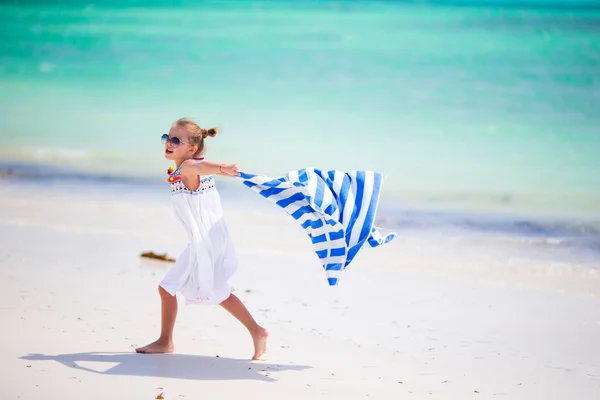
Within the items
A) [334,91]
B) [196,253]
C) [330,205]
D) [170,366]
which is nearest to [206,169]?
[196,253]

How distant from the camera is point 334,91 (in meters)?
12.7

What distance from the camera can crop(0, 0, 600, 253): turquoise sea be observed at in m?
9.30

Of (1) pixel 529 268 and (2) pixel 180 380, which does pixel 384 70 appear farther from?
(2) pixel 180 380

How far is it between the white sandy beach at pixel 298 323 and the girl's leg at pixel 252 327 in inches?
2.3

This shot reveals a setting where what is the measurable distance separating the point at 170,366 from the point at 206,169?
0.79 metres

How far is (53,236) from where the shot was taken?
587cm

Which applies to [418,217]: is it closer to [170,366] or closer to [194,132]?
[194,132]

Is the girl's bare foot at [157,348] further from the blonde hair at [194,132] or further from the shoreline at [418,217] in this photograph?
the shoreline at [418,217]

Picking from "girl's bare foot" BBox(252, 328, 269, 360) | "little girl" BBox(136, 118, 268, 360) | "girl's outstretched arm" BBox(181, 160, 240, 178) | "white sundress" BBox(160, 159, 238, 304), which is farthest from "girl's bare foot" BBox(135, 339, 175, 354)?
"girl's outstretched arm" BBox(181, 160, 240, 178)

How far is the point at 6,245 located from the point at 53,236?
0.41 meters

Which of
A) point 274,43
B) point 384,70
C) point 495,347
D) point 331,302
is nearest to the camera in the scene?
point 495,347

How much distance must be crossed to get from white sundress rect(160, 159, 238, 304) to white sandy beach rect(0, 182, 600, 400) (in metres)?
0.28

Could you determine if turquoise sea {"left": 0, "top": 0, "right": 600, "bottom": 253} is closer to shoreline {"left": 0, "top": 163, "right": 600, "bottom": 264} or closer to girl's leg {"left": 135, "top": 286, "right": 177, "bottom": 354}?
shoreline {"left": 0, "top": 163, "right": 600, "bottom": 264}

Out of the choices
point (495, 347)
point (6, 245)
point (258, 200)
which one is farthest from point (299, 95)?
point (495, 347)
